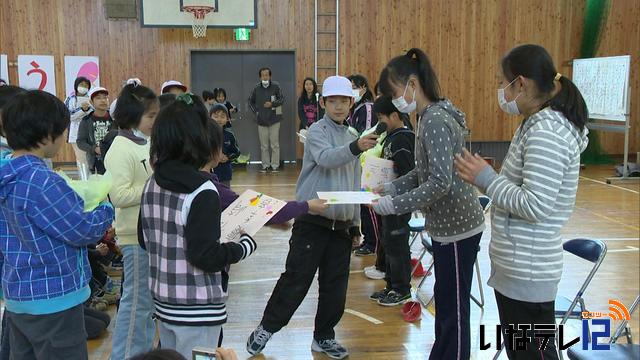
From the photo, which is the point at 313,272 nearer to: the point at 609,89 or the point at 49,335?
the point at 49,335

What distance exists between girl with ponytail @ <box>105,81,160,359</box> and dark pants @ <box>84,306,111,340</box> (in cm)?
88

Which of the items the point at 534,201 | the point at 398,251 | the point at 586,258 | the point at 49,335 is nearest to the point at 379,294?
the point at 398,251

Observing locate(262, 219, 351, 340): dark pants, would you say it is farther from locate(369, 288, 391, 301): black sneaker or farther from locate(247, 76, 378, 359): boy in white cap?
locate(369, 288, 391, 301): black sneaker

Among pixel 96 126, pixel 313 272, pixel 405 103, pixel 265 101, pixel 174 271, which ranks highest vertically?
pixel 405 103

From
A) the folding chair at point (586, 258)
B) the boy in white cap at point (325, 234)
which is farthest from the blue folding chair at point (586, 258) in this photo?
the boy in white cap at point (325, 234)

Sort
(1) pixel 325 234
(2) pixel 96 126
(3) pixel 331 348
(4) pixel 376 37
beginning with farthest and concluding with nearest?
(4) pixel 376 37 → (2) pixel 96 126 → (3) pixel 331 348 → (1) pixel 325 234

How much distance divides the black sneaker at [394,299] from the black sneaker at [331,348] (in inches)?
35.5

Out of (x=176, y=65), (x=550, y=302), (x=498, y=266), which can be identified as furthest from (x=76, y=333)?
(x=176, y=65)

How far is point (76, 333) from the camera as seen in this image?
Result: 2.25 m

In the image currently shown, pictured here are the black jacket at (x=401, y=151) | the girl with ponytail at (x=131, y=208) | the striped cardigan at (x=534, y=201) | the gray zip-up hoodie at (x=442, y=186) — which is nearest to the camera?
the striped cardigan at (x=534, y=201)

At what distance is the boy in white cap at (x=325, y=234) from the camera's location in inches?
128

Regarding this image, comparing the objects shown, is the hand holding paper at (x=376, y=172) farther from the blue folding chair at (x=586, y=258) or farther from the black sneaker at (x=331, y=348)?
the blue folding chair at (x=586, y=258)

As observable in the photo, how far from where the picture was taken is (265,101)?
11.3 m

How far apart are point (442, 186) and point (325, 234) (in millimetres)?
973
